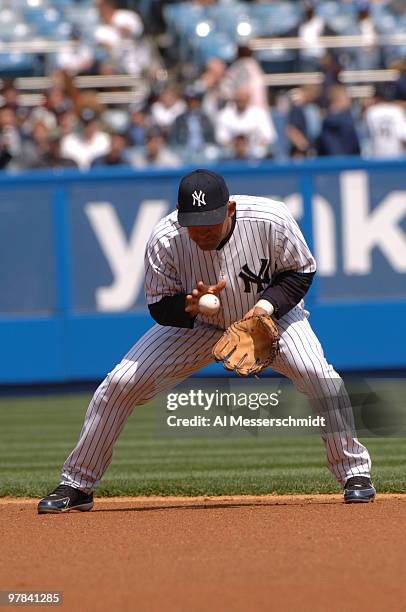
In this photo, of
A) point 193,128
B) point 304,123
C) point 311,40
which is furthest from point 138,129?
point 311,40

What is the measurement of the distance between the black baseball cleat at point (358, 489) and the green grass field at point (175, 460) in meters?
0.76

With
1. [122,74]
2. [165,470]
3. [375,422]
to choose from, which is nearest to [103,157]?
[122,74]

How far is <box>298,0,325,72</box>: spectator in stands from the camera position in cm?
1631

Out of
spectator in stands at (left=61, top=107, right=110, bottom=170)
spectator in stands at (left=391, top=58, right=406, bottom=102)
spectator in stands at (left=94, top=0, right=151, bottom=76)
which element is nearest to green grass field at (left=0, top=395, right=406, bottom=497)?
spectator in stands at (left=61, top=107, right=110, bottom=170)

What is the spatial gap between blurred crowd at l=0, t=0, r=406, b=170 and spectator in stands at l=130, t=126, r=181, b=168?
0.01 m

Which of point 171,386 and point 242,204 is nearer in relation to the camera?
point 242,204

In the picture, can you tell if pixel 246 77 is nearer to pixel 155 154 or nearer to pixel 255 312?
pixel 155 154

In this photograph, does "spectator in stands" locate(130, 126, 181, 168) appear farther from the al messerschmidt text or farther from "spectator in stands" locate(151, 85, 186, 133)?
the al messerschmidt text

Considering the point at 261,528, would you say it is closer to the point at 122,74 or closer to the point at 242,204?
the point at 242,204

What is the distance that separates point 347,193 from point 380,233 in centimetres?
51

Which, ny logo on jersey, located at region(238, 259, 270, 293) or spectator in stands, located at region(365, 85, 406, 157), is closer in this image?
ny logo on jersey, located at region(238, 259, 270, 293)

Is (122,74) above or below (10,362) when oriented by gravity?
above

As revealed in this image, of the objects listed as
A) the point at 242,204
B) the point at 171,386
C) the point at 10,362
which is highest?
the point at 242,204

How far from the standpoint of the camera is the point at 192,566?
4797 mm
